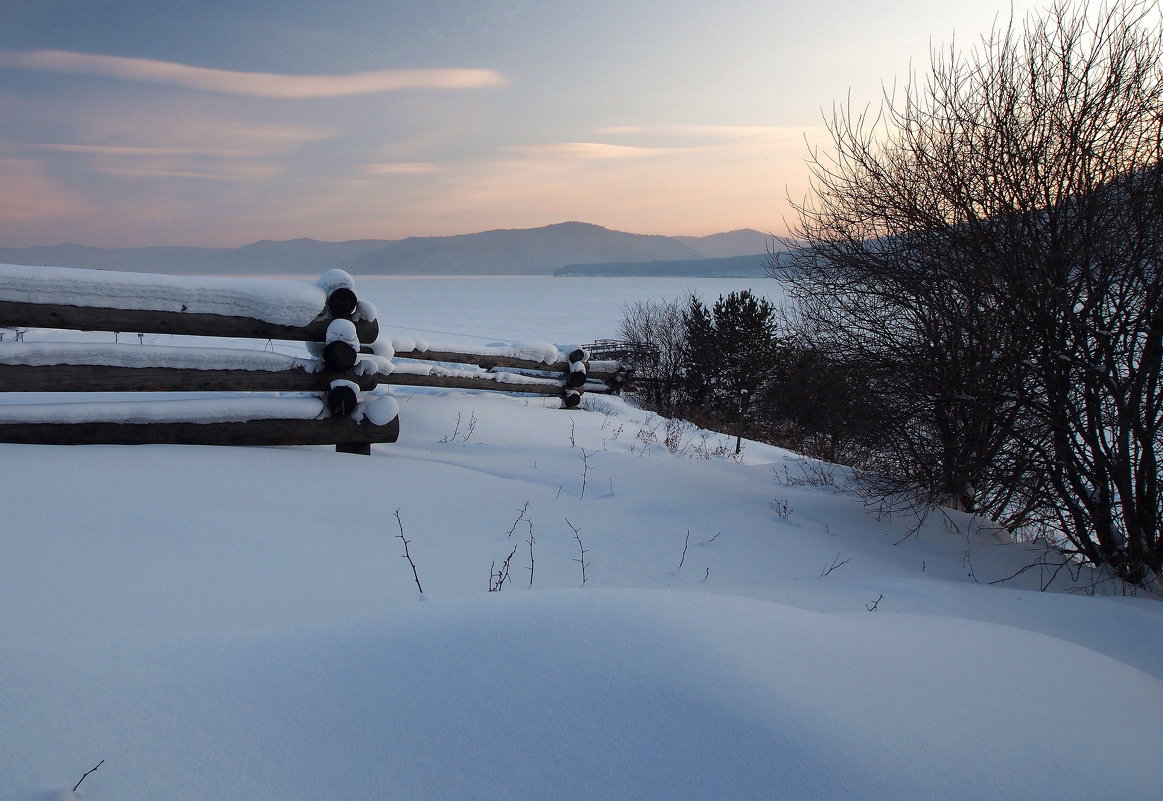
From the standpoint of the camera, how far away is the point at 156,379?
14.8ft

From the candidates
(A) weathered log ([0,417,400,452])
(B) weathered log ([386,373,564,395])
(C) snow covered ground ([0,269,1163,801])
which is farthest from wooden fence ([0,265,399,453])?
(B) weathered log ([386,373,564,395])

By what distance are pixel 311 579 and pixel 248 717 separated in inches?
50.4

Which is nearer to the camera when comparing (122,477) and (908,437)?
(122,477)

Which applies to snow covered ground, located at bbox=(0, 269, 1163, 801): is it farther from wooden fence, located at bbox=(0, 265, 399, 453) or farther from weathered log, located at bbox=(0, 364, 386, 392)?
weathered log, located at bbox=(0, 364, 386, 392)

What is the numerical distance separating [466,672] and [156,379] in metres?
3.79

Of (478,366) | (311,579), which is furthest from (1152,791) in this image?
(478,366)

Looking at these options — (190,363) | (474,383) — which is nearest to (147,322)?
(190,363)

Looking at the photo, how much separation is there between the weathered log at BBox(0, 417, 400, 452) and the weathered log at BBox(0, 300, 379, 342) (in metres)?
0.63

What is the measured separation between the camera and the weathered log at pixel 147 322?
13.3 ft

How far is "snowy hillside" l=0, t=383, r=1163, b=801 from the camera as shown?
1555 mm

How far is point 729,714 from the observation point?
1708 millimetres

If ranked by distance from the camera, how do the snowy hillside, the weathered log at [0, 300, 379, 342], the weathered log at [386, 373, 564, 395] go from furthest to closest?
the weathered log at [386, 373, 564, 395] < the weathered log at [0, 300, 379, 342] < the snowy hillside

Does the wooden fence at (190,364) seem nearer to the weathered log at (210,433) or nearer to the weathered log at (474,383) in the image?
the weathered log at (210,433)

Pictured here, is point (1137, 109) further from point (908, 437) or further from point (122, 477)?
point (122, 477)
